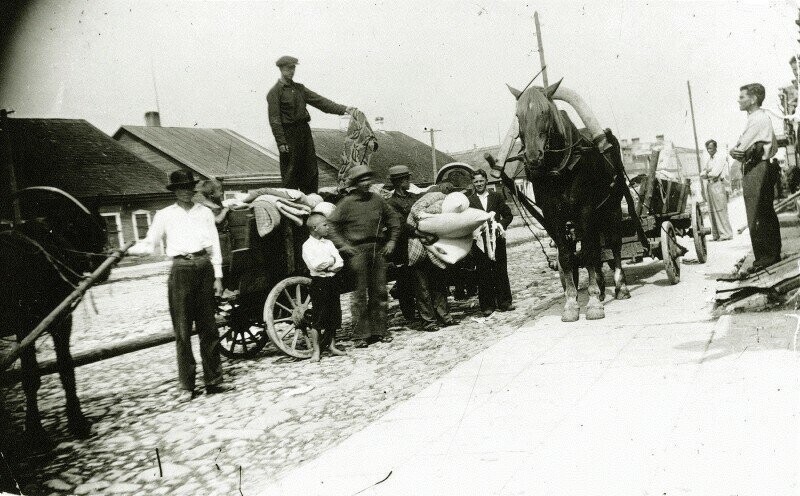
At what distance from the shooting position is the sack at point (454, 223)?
301 inches

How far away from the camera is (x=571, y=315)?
6.73 meters

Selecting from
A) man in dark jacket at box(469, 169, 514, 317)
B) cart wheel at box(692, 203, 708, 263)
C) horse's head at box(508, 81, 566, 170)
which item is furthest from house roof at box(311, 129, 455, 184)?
horse's head at box(508, 81, 566, 170)

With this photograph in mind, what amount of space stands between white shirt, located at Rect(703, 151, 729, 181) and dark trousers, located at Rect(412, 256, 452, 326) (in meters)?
Answer: 6.69

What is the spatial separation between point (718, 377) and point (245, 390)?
409 cm

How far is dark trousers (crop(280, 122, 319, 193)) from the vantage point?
24.5 feet

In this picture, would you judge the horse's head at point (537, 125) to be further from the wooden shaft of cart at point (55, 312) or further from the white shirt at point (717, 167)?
the white shirt at point (717, 167)

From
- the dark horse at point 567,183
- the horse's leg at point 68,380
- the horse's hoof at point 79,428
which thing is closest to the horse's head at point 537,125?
the dark horse at point 567,183

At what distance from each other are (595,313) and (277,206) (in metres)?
3.62

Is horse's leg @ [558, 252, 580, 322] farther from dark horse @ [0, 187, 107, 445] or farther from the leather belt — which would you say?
dark horse @ [0, 187, 107, 445]

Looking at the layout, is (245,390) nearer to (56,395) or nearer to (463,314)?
(56,395)

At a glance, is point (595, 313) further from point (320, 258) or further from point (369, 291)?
point (320, 258)

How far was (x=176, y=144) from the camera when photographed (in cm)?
3300

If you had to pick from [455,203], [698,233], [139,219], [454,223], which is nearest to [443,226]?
[454,223]

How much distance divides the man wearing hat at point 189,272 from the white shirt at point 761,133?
5.26 m
